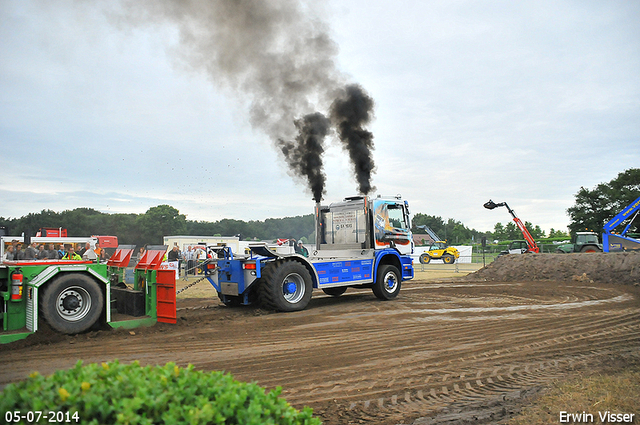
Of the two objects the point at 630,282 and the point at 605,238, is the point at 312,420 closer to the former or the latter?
the point at 630,282

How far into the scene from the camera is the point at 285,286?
10.4 m

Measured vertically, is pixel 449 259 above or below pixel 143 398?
below

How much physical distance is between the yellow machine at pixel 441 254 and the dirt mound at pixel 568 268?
14.5 metres

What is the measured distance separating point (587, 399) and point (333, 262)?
7.31 metres

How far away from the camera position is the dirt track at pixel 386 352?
179 inches

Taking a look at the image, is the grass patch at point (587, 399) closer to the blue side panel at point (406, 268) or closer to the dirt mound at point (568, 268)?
the blue side panel at point (406, 268)

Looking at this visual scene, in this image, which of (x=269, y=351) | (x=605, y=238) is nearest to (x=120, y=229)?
(x=605, y=238)

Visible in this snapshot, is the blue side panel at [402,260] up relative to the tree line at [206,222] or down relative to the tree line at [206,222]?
down

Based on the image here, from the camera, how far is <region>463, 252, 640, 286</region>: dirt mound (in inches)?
702

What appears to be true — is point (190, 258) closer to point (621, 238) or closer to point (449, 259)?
point (449, 259)

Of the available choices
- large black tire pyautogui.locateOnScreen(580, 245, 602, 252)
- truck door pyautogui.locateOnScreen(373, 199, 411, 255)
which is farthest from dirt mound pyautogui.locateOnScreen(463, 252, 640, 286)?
large black tire pyautogui.locateOnScreen(580, 245, 602, 252)

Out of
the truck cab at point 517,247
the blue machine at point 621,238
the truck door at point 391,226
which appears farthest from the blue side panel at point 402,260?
the truck cab at point 517,247

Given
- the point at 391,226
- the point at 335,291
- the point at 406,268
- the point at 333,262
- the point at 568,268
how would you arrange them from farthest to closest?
1. the point at 568,268
2. the point at 335,291
3. the point at 406,268
4. the point at 391,226
5. the point at 333,262

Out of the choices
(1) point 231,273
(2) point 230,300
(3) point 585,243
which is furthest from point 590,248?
(1) point 231,273
